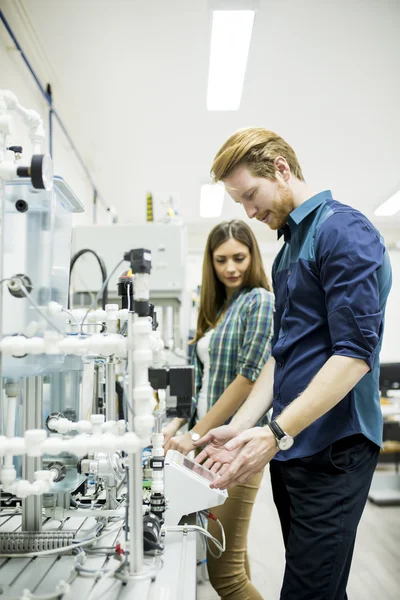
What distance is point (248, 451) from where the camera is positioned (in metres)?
0.91

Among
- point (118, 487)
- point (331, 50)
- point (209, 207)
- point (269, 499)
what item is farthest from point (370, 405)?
point (209, 207)

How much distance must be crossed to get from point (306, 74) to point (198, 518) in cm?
269

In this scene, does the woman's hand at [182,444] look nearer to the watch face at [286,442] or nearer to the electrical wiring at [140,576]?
the watch face at [286,442]

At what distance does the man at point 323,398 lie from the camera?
900 mm

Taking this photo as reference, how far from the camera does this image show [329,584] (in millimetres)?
917

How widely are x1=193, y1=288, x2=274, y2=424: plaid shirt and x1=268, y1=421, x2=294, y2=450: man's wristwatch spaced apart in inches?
21.6

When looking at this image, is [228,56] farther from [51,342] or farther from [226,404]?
[51,342]

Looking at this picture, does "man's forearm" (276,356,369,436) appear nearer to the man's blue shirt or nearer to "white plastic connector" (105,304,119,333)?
the man's blue shirt

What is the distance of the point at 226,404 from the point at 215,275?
1.79 ft

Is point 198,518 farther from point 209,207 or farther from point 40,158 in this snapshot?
point 209,207

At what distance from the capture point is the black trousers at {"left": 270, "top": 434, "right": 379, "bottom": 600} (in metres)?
0.92

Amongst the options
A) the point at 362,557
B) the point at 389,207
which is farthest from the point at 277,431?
the point at 389,207

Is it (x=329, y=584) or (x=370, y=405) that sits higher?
(x=370, y=405)

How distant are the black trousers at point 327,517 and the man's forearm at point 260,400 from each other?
0.83 ft
